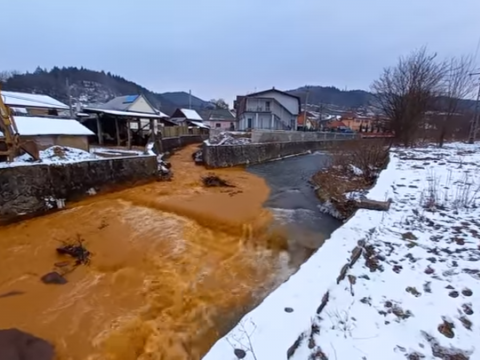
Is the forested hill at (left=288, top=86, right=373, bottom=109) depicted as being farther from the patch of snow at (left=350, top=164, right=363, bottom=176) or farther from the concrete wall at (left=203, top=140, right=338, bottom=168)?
the patch of snow at (left=350, top=164, right=363, bottom=176)

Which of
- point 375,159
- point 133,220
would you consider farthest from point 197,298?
point 375,159

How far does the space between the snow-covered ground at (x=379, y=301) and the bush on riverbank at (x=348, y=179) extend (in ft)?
10.5

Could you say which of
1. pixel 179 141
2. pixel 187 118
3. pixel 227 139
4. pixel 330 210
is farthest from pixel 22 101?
pixel 187 118

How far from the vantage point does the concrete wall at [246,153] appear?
18.0 metres

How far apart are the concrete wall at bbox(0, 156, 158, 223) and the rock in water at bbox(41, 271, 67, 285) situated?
424cm

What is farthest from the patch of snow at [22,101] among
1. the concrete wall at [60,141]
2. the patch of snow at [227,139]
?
the patch of snow at [227,139]

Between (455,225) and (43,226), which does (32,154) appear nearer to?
(43,226)

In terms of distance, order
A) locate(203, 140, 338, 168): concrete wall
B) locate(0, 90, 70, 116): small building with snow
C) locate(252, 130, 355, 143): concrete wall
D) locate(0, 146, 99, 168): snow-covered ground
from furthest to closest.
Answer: locate(252, 130, 355, 143): concrete wall → locate(0, 90, 70, 116): small building with snow → locate(203, 140, 338, 168): concrete wall → locate(0, 146, 99, 168): snow-covered ground

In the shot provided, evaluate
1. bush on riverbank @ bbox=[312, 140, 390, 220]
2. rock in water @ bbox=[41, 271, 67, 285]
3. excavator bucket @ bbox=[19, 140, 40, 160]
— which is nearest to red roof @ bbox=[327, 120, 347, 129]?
bush on riverbank @ bbox=[312, 140, 390, 220]

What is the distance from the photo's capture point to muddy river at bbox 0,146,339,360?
4.09 metres

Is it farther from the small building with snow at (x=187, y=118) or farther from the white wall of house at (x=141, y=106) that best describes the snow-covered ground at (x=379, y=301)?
the small building with snow at (x=187, y=118)

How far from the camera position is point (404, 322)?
2863mm

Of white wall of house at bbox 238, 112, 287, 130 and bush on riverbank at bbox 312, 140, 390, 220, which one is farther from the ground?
white wall of house at bbox 238, 112, 287, 130

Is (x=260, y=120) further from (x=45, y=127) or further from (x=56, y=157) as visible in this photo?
(x=56, y=157)
